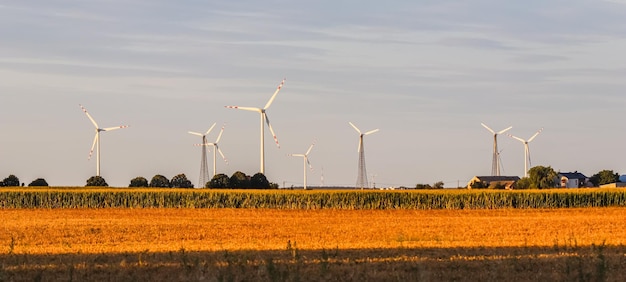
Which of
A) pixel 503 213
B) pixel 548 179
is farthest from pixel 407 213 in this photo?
pixel 548 179

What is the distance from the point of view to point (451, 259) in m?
32.0

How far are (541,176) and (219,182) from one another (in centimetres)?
5316

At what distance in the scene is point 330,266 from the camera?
2923cm

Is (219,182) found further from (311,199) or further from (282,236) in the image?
(282,236)

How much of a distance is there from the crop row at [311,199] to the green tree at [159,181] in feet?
105

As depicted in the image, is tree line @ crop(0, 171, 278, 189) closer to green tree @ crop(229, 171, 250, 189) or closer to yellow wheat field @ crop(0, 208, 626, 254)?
green tree @ crop(229, 171, 250, 189)

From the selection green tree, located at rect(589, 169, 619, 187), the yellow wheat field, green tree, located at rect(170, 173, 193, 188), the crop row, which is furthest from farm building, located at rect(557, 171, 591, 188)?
the yellow wheat field

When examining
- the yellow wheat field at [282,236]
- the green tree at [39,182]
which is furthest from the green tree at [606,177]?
the yellow wheat field at [282,236]

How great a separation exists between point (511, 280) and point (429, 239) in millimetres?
22574

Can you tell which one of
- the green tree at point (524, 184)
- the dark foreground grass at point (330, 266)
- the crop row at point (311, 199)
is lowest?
the dark foreground grass at point (330, 266)

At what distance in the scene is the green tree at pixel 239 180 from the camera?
12216 cm

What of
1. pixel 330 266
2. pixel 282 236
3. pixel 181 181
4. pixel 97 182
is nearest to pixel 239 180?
pixel 97 182

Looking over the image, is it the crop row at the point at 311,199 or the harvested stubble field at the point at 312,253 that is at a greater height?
the crop row at the point at 311,199

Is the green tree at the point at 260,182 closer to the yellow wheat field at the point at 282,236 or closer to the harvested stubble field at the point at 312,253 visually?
the yellow wheat field at the point at 282,236
